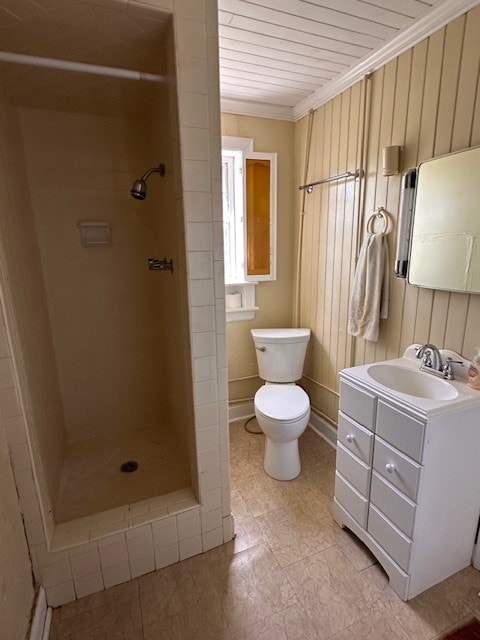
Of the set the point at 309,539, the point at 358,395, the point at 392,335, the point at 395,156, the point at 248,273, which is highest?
the point at 395,156

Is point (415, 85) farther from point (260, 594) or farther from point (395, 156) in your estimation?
point (260, 594)

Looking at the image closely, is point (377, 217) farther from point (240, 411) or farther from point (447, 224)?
point (240, 411)

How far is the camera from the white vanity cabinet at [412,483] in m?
1.17

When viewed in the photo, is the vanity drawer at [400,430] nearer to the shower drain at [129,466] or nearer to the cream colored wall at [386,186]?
the cream colored wall at [386,186]

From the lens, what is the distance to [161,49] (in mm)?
1234

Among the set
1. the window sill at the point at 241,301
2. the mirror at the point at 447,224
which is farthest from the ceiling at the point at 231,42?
the window sill at the point at 241,301

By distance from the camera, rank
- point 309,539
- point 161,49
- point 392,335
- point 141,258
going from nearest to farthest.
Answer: point 161,49 → point 309,539 → point 392,335 → point 141,258

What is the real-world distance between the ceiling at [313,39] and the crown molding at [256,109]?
6cm

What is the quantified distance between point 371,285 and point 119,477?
1737 millimetres

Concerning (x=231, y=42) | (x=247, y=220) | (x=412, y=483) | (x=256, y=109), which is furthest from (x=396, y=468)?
(x=256, y=109)

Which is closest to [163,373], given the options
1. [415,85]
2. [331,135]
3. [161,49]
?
[161,49]

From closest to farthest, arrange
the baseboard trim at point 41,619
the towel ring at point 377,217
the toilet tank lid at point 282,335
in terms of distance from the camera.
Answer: the baseboard trim at point 41,619
the towel ring at point 377,217
the toilet tank lid at point 282,335

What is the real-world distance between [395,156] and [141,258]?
155cm

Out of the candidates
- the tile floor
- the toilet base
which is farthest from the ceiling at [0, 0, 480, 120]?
the tile floor
